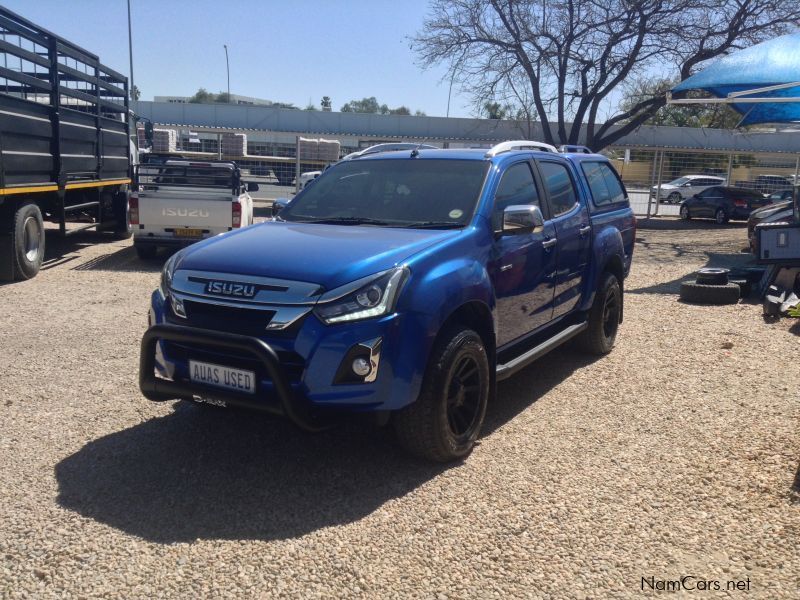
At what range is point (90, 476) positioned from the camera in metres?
4.06

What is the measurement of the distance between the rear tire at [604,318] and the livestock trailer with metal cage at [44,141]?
6962mm

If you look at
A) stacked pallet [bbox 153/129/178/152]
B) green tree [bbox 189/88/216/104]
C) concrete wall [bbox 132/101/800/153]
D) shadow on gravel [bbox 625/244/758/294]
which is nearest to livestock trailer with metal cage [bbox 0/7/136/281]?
shadow on gravel [bbox 625/244/758/294]

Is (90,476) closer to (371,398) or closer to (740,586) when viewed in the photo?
(371,398)

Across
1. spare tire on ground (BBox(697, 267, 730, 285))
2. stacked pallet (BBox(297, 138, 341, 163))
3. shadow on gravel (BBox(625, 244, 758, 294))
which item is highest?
stacked pallet (BBox(297, 138, 341, 163))

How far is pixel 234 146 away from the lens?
29750mm

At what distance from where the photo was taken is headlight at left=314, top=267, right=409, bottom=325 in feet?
12.2

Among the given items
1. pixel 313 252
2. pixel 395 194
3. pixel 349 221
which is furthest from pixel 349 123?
pixel 313 252

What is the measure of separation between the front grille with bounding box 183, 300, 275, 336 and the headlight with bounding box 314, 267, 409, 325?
30 cm

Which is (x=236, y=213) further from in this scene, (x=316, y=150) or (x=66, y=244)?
(x=316, y=150)

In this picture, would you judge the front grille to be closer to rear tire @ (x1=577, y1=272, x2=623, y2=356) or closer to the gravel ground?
the gravel ground

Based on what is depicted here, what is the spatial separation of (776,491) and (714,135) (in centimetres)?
3507

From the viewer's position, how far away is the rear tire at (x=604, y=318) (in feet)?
21.8

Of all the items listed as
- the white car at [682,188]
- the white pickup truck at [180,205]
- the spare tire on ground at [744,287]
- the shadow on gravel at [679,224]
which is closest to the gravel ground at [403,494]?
the spare tire on ground at [744,287]

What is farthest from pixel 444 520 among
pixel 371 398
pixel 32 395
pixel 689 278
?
pixel 689 278
